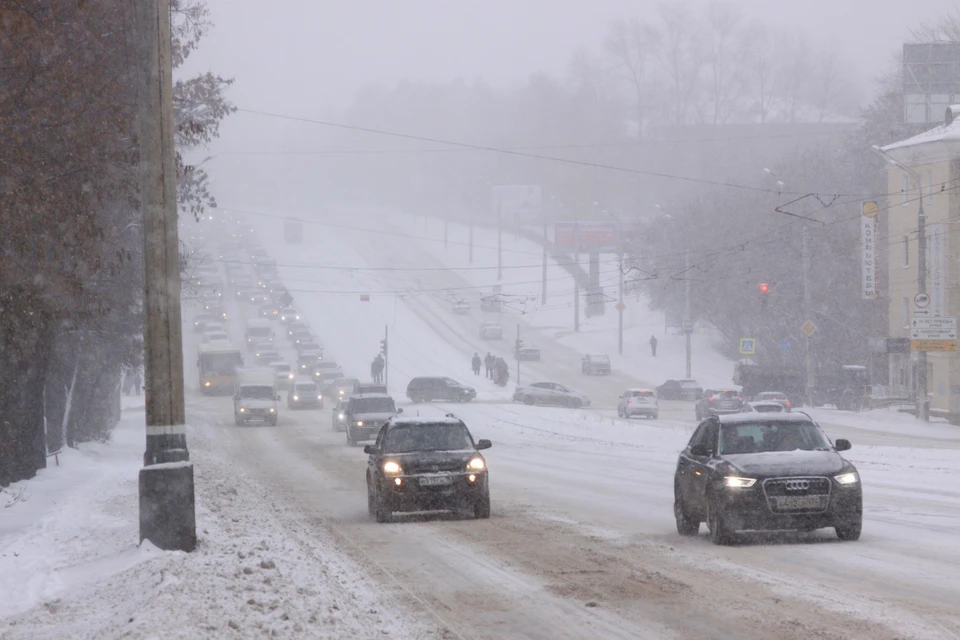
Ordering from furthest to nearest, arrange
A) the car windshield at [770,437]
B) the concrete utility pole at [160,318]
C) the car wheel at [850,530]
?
the car windshield at [770,437]
the car wheel at [850,530]
the concrete utility pole at [160,318]

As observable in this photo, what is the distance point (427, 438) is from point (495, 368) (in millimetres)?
56133

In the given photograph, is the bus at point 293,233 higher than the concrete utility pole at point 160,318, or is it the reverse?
the bus at point 293,233

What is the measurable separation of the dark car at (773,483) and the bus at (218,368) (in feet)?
201

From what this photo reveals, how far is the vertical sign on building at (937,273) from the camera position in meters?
53.6

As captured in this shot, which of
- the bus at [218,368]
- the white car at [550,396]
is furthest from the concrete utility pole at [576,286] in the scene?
the white car at [550,396]

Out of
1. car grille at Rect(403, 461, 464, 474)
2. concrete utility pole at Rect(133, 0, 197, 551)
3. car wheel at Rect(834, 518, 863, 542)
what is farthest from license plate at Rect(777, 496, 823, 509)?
concrete utility pole at Rect(133, 0, 197, 551)

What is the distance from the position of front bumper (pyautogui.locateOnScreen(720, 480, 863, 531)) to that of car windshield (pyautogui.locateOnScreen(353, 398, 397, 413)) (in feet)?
87.6

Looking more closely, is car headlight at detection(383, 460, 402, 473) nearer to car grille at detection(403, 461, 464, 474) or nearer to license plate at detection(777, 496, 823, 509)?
car grille at detection(403, 461, 464, 474)

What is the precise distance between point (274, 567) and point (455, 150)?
6384 inches

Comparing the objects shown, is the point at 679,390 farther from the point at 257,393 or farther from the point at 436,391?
the point at 257,393

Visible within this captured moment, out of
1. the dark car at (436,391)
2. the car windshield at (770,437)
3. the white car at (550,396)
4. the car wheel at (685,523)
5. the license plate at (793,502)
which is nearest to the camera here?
the license plate at (793,502)

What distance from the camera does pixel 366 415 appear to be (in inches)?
1544

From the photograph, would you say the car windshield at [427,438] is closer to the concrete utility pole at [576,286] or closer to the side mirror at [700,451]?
the side mirror at [700,451]

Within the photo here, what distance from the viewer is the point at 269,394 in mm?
51469
